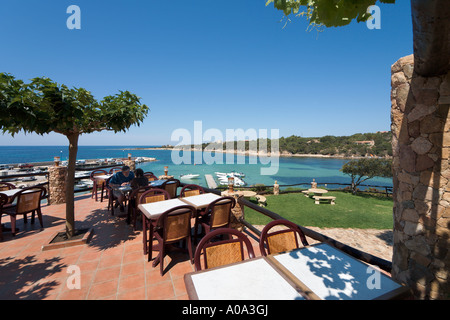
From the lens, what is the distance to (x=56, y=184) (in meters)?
5.54

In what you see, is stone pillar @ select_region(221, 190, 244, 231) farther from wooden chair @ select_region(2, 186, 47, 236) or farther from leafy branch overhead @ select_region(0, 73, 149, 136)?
wooden chair @ select_region(2, 186, 47, 236)

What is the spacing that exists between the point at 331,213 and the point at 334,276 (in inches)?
539

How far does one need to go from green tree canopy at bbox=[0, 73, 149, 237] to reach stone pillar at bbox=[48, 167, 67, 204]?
3.09 meters

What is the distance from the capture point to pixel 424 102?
166cm

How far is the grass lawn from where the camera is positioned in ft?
36.8

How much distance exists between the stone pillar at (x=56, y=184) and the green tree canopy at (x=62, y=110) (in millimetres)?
3091

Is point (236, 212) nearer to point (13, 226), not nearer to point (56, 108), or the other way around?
point (56, 108)

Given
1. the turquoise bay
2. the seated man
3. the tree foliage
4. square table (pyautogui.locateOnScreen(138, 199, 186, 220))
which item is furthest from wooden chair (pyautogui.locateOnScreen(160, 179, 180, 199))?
the tree foliage

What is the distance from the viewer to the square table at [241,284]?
1142mm

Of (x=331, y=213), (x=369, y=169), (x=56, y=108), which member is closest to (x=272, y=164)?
(x=369, y=169)

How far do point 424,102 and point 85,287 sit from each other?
155 inches

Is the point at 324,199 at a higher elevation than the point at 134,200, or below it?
below

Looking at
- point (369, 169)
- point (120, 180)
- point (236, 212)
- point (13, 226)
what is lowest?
point (369, 169)
